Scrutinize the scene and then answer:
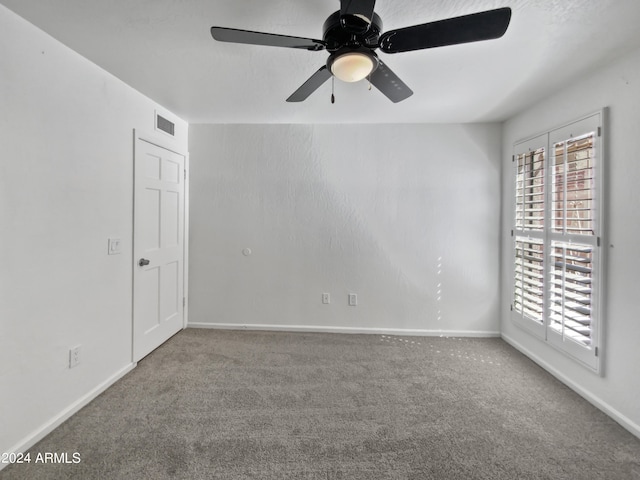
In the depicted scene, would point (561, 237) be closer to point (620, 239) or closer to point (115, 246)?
point (620, 239)

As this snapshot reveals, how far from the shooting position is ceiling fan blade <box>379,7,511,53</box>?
111 cm

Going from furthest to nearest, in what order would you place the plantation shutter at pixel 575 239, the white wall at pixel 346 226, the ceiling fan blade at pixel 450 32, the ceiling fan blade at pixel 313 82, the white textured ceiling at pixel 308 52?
the white wall at pixel 346 226, the plantation shutter at pixel 575 239, the ceiling fan blade at pixel 313 82, the white textured ceiling at pixel 308 52, the ceiling fan blade at pixel 450 32

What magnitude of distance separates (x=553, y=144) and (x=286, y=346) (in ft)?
9.92

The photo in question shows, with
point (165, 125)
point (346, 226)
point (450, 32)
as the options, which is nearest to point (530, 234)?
point (346, 226)

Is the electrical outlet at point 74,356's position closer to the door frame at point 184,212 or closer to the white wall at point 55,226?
the white wall at point 55,226

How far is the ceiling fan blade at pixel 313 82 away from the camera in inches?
61.6

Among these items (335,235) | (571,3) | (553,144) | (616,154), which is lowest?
(335,235)

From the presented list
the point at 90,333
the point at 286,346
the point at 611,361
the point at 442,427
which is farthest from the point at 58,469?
the point at 611,361

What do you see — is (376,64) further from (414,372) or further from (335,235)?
(414,372)

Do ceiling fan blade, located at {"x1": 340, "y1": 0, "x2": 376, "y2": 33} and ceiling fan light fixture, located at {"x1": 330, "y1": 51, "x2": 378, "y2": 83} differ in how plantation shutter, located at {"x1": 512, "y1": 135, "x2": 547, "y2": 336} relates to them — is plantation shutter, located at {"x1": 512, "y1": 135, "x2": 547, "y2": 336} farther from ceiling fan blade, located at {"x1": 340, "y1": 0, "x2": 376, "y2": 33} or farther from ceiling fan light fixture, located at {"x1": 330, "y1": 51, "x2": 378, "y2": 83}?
ceiling fan blade, located at {"x1": 340, "y1": 0, "x2": 376, "y2": 33}

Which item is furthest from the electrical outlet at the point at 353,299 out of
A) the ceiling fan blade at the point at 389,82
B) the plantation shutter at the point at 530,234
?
the ceiling fan blade at the point at 389,82

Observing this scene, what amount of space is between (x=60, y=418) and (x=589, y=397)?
360 cm

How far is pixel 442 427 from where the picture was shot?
1731 millimetres

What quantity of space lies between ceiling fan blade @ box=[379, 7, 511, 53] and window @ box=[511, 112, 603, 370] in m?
1.46
